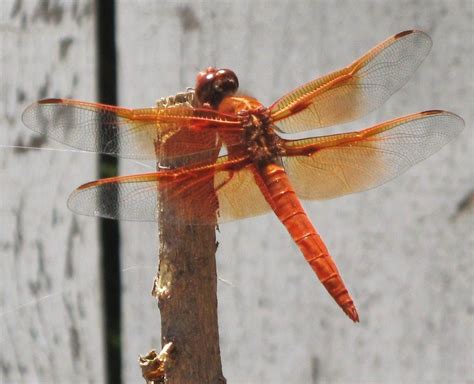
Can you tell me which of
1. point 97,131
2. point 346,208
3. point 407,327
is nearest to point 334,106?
point 97,131

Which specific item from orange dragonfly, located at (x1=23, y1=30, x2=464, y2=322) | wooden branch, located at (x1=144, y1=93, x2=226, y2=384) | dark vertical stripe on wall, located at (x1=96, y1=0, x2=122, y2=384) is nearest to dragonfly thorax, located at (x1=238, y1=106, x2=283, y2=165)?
orange dragonfly, located at (x1=23, y1=30, x2=464, y2=322)

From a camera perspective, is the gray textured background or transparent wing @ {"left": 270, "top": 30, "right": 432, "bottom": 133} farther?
the gray textured background

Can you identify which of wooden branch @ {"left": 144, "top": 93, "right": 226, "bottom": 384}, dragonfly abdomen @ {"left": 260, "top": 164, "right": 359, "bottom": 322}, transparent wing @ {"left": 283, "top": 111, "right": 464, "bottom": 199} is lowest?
wooden branch @ {"left": 144, "top": 93, "right": 226, "bottom": 384}

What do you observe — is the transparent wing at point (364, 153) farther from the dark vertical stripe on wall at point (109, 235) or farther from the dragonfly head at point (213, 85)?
the dark vertical stripe on wall at point (109, 235)

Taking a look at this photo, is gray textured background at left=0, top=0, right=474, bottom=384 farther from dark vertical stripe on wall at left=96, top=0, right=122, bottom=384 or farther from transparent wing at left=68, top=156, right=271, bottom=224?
transparent wing at left=68, top=156, right=271, bottom=224

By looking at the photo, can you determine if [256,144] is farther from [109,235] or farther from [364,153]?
[109,235]

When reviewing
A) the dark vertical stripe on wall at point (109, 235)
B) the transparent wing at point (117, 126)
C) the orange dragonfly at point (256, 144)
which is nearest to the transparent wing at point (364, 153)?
the orange dragonfly at point (256, 144)

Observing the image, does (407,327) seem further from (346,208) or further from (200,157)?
(200,157)
